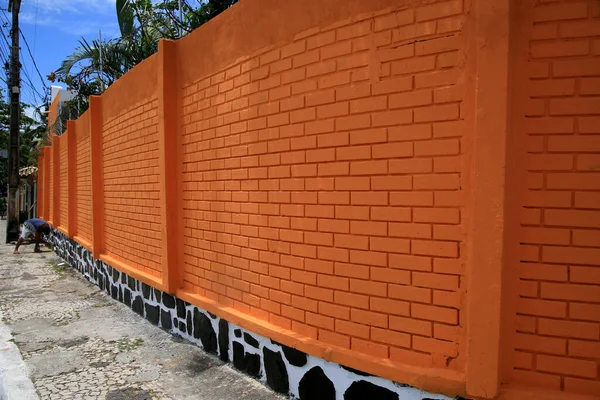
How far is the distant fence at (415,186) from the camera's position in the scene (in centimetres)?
220

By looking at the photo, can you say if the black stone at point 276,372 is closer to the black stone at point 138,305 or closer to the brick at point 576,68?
the brick at point 576,68

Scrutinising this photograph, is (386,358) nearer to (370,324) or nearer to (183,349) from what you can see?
(370,324)

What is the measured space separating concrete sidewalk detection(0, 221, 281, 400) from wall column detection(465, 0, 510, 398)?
1739mm

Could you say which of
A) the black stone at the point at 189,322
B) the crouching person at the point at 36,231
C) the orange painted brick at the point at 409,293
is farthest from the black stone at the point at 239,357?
the crouching person at the point at 36,231

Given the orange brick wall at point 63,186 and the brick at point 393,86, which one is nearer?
the brick at point 393,86

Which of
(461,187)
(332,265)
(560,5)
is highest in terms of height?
(560,5)

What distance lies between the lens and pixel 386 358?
270 centimetres

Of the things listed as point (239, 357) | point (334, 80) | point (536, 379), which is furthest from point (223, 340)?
point (536, 379)

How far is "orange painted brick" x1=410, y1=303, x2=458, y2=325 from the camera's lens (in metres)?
2.43

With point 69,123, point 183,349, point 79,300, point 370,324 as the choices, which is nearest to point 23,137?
point 69,123

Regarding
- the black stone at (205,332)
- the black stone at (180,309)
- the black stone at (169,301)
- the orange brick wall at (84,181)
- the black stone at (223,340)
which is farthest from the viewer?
the orange brick wall at (84,181)

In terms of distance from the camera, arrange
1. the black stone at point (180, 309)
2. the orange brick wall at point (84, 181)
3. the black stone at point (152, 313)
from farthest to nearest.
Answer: the orange brick wall at point (84, 181) → the black stone at point (152, 313) → the black stone at point (180, 309)

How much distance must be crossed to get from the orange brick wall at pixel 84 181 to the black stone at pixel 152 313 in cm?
398

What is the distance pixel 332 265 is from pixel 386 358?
67 centimetres
